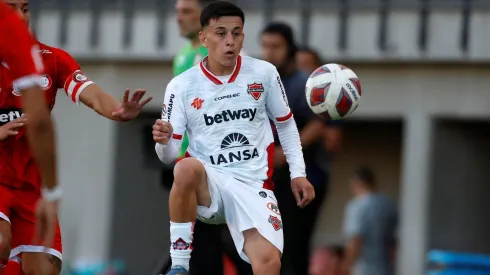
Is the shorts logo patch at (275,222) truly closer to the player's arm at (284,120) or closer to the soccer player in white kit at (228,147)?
the soccer player in white kit at (228,147)

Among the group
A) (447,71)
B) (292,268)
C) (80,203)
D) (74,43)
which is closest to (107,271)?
(80,203)

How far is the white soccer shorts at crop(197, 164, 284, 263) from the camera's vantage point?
28.2 feet

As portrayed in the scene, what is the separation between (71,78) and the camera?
8.25 meters

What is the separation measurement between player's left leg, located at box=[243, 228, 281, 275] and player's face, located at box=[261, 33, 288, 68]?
246cm

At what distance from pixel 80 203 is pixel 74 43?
2.33 m

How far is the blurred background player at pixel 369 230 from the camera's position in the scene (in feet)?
55.4

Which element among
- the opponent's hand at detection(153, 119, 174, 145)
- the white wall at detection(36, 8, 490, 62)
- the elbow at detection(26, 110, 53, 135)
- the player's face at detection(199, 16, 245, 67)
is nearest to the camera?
the elbow at detection(26, 110, 53, 135)

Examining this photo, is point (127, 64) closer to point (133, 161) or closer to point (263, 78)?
point (133, 161)

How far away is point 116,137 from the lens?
68.3 ft

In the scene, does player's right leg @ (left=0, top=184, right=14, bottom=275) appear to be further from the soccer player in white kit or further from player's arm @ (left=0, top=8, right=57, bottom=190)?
player's arm @ (left=0, top=8, right=57, bottom=190)

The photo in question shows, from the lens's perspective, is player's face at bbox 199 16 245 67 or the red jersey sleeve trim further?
player's face at bbox 199 16 245 67

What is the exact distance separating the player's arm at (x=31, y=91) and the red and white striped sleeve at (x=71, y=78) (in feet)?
6.09

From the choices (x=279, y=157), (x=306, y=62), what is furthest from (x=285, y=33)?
(x=306, y=62)

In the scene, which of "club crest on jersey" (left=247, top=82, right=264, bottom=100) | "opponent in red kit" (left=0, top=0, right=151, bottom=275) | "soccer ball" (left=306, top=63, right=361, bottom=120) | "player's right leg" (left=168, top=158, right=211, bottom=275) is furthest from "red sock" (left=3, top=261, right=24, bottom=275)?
"soccer ball" (left=306, top=63, right=361, bottom=120)
